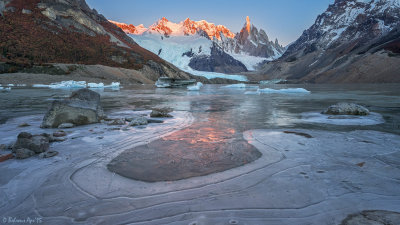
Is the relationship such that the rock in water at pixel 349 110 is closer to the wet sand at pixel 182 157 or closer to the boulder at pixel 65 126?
the wet sand at pixel 182 157

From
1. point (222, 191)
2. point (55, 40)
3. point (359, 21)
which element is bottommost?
point (222, 191)

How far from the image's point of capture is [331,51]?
414 feet

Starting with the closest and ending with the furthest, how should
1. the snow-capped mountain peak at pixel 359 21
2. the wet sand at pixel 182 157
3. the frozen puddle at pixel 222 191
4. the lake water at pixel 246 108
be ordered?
1. the frozen puddle at pixel 222 191
2. the wet sand at pixel 182 157
3. the lake water at pixel 246 108
4. the snow-capped mountain peak at pixel 359 21

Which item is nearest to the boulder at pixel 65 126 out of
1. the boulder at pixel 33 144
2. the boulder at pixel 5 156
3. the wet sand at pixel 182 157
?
the boulder at pixel 33 144

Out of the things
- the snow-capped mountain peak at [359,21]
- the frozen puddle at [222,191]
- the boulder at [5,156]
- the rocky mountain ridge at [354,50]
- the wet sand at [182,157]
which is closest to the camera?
the frozen puddle at [222,191]

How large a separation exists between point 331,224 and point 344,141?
3.42 m

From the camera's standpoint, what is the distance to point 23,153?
3.95 meters

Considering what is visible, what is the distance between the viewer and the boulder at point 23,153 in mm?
3922

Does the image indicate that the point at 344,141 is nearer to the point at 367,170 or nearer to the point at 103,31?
the point at 367,170

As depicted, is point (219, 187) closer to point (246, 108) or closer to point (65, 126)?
point (65, 126)

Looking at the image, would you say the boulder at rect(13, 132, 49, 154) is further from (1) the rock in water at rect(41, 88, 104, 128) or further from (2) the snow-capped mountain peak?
(2) the snow-capped mountain peak

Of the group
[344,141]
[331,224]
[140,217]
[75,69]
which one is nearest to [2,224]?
[140,217]

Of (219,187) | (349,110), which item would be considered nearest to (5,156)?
(219,187)

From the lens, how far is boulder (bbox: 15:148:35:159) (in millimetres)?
3922
